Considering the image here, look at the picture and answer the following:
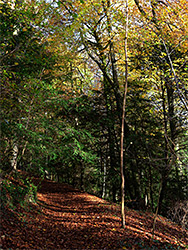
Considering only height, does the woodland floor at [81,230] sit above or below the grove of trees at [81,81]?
below

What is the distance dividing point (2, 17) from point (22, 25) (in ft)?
2.34

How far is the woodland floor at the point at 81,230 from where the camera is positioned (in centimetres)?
476

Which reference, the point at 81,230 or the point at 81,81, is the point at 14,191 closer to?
the point at 81,230

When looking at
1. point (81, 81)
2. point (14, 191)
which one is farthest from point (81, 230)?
point (81, 81)

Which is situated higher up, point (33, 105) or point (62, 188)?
point (33, 105)

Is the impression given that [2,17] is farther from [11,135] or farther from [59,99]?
[11,135]

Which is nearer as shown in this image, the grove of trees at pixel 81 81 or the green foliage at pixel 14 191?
the green foliage at pixel 14 191

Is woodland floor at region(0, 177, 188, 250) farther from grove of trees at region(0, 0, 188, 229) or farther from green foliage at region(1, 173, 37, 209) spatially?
grove of trees at region(0, 0, 188, 229)

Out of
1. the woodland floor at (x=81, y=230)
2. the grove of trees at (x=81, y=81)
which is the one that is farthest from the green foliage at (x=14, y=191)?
the grove of trees at (x=81, y=81)

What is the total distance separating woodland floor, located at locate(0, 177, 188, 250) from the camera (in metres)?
4.76

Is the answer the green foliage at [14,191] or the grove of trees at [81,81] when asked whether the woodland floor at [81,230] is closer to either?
→ the green foliage at [14,191]

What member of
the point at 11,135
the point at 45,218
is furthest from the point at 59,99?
the point at 45,218

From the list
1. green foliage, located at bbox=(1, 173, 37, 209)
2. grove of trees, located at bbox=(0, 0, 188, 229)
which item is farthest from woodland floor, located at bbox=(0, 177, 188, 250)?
grove of trees, located at bbox=(0, 0, 188, 229)

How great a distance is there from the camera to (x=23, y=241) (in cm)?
443
